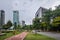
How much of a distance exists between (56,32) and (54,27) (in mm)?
400

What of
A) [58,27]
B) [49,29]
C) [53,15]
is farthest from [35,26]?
[53,15]

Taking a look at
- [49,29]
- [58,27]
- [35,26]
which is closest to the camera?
[49,29]

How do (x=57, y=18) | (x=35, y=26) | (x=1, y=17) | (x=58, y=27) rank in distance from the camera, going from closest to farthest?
(x=1, y=17)
(x=35, y=26)
(x=58, y=27)
(x=57, y=18)

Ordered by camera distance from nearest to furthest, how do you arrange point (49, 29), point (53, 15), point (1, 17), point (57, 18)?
1. point (1, 17)
2. point (49, 29)
3. point (57, 18)
4. point (53, 15)

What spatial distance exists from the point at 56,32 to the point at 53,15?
225cm

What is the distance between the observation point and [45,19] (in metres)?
9.77

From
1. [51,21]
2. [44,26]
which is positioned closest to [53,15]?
[51,21]

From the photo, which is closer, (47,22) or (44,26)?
(44,26)

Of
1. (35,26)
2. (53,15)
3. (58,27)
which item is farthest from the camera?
(53,15)

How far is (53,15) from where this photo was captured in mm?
10945

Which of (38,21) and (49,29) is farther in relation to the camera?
(38,21)

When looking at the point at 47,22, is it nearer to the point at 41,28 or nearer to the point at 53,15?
the point at 41,28

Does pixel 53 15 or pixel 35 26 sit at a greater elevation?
pixel 53 15

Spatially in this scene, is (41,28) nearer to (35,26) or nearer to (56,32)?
(35,26)
